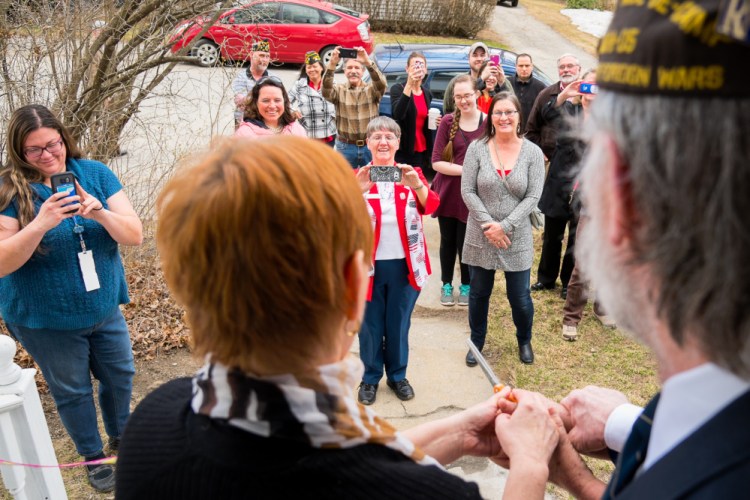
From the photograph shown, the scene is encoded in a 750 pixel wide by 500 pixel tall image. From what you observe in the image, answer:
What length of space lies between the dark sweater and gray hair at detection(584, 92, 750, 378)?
47 cm

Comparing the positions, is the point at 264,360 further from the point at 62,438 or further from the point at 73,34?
the point at 73,34

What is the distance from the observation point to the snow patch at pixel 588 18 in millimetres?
21523

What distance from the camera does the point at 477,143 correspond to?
13.8 ft

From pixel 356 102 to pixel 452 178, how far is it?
1848 millimetres

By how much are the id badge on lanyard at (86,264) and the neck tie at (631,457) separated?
2672mm

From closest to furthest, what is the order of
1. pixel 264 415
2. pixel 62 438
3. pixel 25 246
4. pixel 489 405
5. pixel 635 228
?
pixel 635 228, pixel 264 415, pixel 489 405, pixel 25 246, pixel 62 438

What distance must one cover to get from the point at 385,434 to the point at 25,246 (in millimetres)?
2325

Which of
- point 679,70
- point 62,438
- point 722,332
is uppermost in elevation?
point 679,70

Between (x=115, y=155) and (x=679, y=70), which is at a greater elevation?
(x=679, y=70)

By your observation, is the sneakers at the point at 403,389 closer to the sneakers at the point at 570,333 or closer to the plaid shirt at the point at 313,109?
the sneakers at the point at 570,333

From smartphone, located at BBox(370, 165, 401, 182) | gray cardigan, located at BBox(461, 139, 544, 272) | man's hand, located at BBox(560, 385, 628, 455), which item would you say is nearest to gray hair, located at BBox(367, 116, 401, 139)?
smartphone, located at BBox(370, 165, 401, 182)

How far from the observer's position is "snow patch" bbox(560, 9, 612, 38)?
21523 mm

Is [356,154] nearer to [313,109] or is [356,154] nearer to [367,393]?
[313,109]

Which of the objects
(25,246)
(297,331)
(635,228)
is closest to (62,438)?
(25,246)
